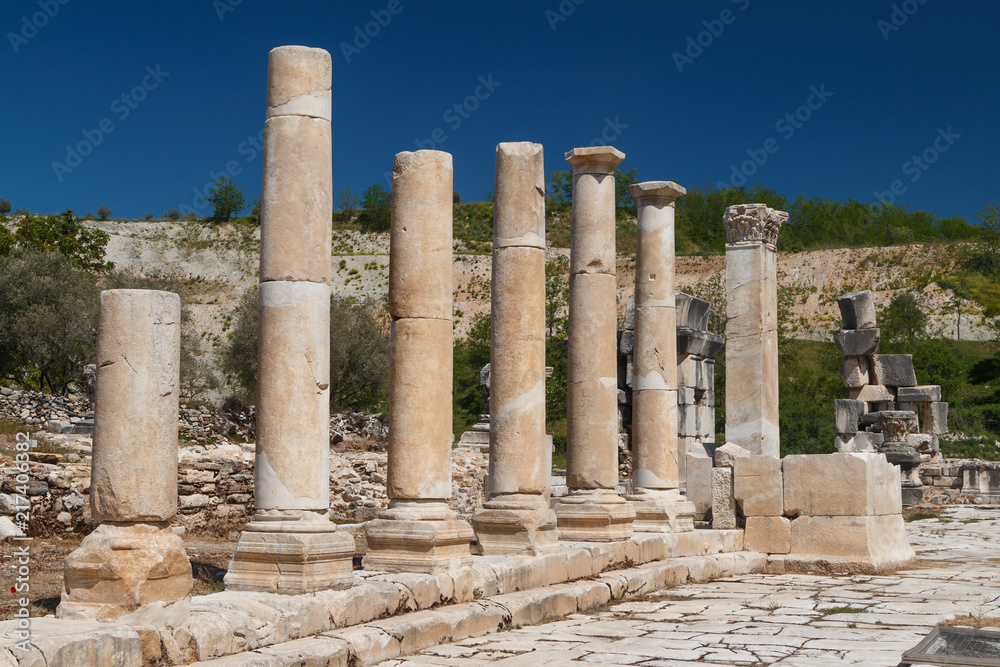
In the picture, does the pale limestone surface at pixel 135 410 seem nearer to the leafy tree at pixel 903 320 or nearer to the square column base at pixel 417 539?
the square column base at pixel 417 539

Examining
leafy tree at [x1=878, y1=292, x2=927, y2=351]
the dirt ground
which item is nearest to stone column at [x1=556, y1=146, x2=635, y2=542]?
the dirt ground

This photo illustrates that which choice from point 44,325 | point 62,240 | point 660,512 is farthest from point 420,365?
point 62,240

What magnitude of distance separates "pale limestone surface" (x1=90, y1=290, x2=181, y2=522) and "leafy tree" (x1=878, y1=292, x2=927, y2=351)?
149 ft

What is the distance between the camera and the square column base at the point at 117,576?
19.1ft

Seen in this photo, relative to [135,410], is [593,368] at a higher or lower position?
higher

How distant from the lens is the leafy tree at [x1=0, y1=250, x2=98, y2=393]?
33.7 meters

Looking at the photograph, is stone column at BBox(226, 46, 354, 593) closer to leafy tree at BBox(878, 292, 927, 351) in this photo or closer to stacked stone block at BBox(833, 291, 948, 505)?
stacked stone block at BBox(833, 291, 948, 505)

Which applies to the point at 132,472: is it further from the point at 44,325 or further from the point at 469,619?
the point at 44,325

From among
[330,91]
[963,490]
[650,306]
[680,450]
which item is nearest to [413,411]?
[330,91]

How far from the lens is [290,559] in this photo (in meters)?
7.16

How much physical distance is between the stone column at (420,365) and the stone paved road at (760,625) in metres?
1.22

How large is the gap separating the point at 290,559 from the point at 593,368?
16.9 feet

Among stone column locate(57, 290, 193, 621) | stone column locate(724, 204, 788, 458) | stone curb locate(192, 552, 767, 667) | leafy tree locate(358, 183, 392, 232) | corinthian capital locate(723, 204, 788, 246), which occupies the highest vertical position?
leafy tree locate(358, 183, 392, 232)

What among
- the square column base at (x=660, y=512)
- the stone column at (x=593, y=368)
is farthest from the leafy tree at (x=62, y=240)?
the stone column at (x=593, y=368)
